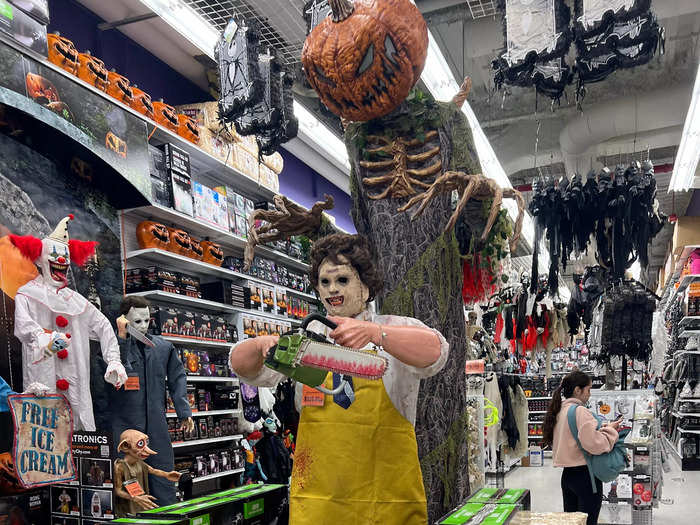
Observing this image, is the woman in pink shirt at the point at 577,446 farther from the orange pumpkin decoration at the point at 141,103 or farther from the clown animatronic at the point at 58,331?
the orange pumpkin decoration at the point at 141,103

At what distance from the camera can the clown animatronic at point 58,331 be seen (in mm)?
3332

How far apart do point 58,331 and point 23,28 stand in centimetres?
164

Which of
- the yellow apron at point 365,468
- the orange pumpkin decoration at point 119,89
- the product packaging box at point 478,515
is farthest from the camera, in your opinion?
the orange pumpkin decoration at point 119,89

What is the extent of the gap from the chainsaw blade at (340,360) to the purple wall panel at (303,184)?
602cm

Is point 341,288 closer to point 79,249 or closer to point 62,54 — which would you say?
point 79,249

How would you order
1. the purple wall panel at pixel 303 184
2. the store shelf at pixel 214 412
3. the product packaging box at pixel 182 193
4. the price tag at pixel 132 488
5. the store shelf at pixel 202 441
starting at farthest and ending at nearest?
the purple wall panel at pixel 303 184 → the store shelf at pixel 214 412 → the product packaging box at pixel 182 193 → the store shelf at pixel 202 441 → the price tag at pixel 132 488

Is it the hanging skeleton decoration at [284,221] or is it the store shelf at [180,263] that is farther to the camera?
the store shelf at [180,263]

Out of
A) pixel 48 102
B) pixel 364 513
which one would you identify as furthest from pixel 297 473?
pixel 48 102

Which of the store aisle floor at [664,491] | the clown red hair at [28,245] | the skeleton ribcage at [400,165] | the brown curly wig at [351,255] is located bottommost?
the store aisle floor at [664,491]

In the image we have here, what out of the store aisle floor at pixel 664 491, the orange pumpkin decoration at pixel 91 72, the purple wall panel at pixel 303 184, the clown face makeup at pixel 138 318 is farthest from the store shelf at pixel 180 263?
the store aisle floor at pixel 664 491

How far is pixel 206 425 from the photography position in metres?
5.16

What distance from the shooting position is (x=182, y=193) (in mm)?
5004

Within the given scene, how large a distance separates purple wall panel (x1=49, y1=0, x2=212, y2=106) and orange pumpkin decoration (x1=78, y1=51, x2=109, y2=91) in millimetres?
689

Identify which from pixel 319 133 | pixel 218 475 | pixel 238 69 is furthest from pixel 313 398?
pixel 319 133
